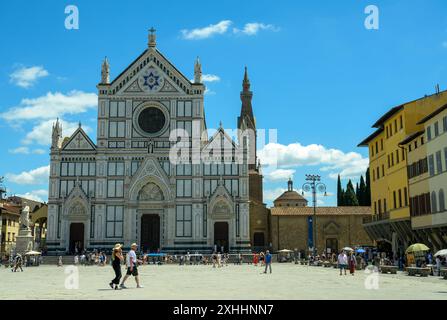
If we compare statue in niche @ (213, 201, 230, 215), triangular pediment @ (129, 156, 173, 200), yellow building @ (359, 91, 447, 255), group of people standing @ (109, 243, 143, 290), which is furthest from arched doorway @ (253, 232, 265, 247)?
group of people standing @ (109, 243, 143, 290)

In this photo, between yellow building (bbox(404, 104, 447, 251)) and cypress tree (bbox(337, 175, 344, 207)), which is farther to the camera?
cypress tree (bbox(337, 175, 344, 207))

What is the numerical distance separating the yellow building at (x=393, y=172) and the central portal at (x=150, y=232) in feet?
75.0

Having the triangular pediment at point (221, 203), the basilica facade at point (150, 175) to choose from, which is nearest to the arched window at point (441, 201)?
the basilica facade at point (150, 175)

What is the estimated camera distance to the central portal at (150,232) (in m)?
60.2

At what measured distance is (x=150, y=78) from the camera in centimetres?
6281

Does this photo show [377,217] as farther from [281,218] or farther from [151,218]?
[151,218]

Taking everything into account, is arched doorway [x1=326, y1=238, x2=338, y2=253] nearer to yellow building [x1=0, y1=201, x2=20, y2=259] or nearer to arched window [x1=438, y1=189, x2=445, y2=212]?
arched window [x1=438, y1=189, x2=445, y2=212]

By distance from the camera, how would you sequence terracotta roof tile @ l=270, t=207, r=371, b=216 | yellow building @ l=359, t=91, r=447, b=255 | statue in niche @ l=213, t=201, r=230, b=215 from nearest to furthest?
yellow building @ l=359, t=91, r=447, b=255
statue in niche @ l=213, t=201, r=230, b=215
terracotta roof tile @ l=270, t=207, r=371, b=216

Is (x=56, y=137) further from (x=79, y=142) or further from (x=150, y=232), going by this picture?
(x=150, y=232)

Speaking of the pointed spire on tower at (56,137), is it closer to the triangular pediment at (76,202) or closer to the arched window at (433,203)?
the triangular pediment at (76,202)

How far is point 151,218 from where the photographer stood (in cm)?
6075

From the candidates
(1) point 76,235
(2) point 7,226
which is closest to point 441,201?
(1) point 76,235

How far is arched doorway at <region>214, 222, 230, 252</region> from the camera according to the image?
60.1 meters

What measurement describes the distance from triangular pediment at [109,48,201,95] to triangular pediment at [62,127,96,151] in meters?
6.07
